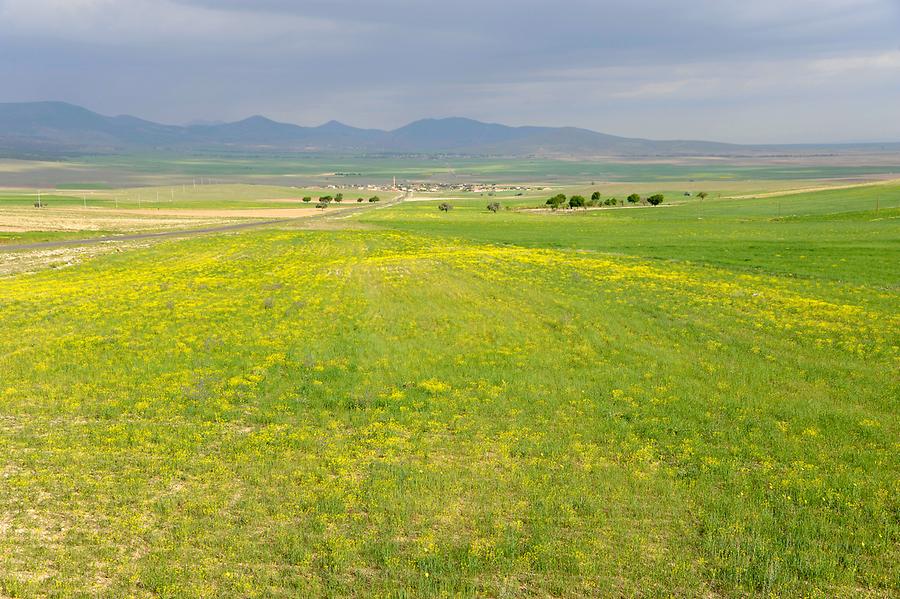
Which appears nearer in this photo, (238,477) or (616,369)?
(238,477)

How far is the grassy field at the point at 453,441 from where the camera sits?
43.3 ft

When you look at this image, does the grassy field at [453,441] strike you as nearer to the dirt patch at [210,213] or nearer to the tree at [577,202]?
the dirt patch at [210,213]

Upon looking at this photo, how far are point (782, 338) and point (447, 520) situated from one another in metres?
22.3

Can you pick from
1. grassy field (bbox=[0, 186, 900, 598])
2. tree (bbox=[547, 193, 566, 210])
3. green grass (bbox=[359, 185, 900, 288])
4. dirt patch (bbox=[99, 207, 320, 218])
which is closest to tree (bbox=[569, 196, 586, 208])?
tree (bbox=[547, 193, 566, 210])

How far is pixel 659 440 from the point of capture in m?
19.3

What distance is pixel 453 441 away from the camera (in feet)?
63.9

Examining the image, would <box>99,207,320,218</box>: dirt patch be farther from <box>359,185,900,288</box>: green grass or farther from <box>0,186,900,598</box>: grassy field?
<box>0,186,900,598</box>: grassy field

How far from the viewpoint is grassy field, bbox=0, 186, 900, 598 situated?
520 inches

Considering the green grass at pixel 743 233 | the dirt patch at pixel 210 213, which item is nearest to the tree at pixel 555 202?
the green grass at pixel 743 233

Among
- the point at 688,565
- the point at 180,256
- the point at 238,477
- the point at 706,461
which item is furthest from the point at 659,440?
the point at 180,256

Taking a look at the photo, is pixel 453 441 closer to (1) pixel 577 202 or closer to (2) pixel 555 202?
(2) pixel 555 202

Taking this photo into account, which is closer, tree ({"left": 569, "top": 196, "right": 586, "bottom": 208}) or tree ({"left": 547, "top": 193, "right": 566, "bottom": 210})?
tree ({"left": 547, "top": 193, "right": 566, "bottom": 210})

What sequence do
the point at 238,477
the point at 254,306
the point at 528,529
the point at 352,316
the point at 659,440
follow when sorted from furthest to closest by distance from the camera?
the point at 254,306 → the point at 352,316 → the point at 659,440 → the point at 238,477 → the point at 528,529

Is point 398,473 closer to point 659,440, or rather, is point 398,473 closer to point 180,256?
point 659,440
